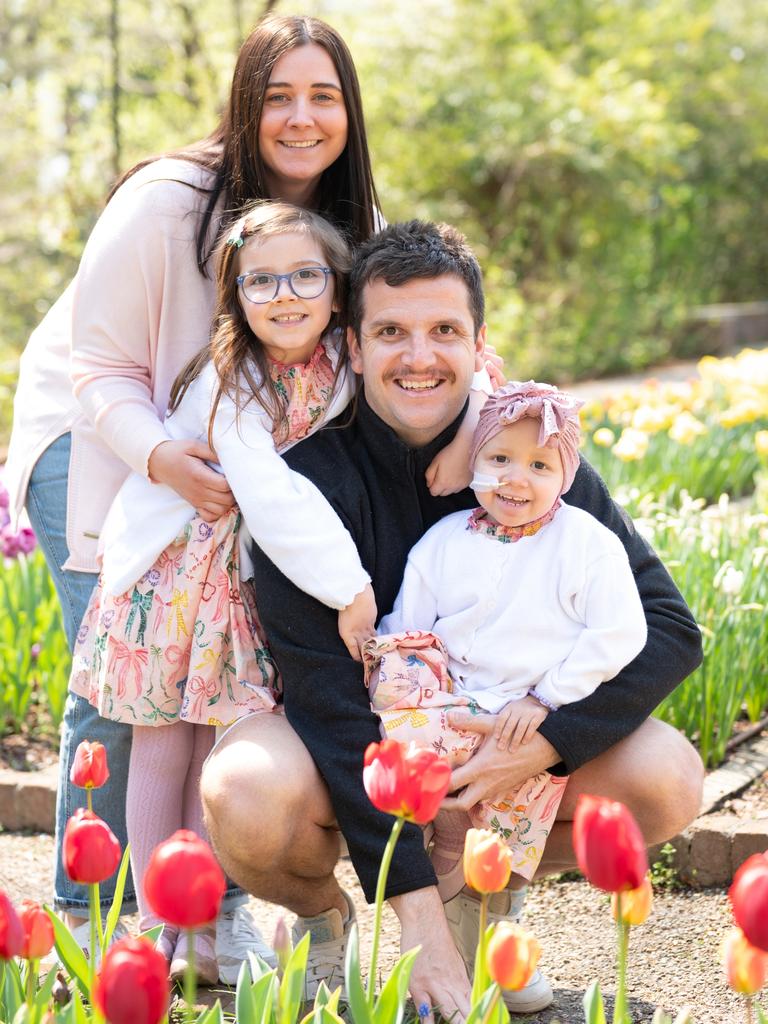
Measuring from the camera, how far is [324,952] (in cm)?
233

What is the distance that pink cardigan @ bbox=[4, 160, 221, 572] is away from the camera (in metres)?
2.46

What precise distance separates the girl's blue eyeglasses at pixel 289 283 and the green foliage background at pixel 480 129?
7.32 metres

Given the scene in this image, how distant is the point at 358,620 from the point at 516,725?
1.05ft

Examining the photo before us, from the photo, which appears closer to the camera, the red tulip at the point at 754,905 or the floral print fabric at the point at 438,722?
the red tulip at the point at 754,905

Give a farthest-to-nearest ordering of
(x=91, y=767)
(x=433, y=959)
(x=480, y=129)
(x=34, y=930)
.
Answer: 1. (x=480, y=129)
2. (x=433, y=959)
3. (x=91, y=767)
4. (x=34, y=930)

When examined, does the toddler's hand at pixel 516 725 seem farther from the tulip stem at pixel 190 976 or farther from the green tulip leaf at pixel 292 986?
the tulip stem at pixel 190 976

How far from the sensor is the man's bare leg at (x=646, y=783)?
2.27 metres

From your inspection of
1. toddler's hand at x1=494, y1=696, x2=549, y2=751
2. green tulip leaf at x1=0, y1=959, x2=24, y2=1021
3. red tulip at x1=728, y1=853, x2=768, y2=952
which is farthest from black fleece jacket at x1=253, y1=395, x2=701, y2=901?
red tulip at x1=728, y1=853, x2=768, y2=952

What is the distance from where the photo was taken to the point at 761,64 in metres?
14.8

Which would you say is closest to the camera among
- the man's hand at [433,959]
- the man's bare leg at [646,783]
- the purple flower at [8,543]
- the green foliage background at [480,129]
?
the man's hand at [433,959]

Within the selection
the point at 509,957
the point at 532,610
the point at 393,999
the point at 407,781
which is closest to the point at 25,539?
the point at 532,610

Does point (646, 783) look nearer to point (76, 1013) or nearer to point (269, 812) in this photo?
point (269, 812)

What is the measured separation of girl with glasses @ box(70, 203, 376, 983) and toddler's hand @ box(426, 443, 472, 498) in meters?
0.21

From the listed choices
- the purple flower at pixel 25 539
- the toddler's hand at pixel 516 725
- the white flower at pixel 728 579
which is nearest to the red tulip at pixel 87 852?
the toddler's hand at pixel 516 725
